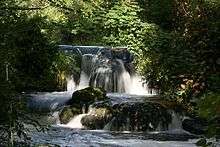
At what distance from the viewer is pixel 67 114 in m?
Result: 12.6

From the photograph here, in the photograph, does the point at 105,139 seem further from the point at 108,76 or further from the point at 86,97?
the point at 108,76

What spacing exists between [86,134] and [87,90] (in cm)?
286

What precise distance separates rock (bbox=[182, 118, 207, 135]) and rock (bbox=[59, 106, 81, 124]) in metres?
2.80

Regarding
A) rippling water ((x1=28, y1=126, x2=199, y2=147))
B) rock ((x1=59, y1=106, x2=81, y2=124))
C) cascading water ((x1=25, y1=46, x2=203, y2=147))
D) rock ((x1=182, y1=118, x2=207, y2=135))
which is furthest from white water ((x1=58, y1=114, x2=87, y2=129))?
rock ((x1=182, y1=118, x2=207, y2=135))

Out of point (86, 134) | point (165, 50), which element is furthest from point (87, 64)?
point (86, 134)

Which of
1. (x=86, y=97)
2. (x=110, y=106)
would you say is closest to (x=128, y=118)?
(x=110, y=106)

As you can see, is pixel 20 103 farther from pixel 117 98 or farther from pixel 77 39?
pixel 77 39

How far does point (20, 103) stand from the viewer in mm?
5070

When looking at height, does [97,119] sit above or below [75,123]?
above

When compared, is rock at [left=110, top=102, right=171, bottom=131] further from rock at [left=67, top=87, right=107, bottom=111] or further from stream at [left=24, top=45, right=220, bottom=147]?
rock at [left=67, top=87, right=107, bottom=111]

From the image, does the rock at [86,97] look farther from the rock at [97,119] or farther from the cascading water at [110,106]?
the rock at [97,119]

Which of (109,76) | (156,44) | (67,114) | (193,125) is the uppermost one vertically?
(156,44)

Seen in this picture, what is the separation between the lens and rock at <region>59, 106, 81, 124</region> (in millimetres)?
12512

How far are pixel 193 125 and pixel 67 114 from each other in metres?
3.25
